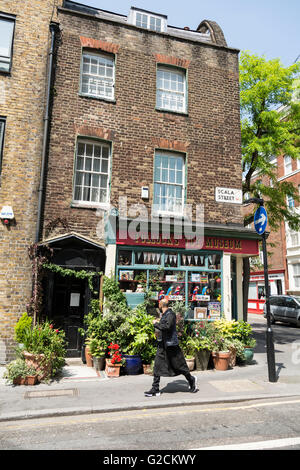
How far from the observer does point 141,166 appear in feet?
35.6

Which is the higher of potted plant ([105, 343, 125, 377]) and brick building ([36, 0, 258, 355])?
brick building ([36, 0, 258, 355])

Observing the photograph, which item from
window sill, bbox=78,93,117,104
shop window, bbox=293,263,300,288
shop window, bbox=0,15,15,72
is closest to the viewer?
shop window, bbox=0,15,15,72

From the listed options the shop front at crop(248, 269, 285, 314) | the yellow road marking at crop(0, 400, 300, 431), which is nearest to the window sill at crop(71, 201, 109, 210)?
the yellow road marking at crop(0, 400, 300, 431)

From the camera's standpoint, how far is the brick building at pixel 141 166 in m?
9.82

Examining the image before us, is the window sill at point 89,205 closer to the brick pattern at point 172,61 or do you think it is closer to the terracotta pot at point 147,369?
the terracotta pot at point 147,369

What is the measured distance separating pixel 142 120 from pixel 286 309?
53.6 ft

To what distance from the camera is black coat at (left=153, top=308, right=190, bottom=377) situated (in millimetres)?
6637

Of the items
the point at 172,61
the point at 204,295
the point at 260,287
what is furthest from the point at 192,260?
the point at 260,287

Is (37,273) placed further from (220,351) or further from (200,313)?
(220,351)

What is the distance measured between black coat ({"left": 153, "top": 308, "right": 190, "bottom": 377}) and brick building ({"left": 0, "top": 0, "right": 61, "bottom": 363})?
14.6ft

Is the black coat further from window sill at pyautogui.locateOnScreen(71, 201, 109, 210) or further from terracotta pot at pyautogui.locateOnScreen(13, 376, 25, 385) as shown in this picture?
window sill at pyautogui.locateOnScreen(71, 201, 109, 210)

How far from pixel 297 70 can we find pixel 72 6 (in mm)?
10273

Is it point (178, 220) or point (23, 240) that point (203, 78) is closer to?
point (178, 220)

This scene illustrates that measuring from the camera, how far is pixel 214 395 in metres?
6.71
